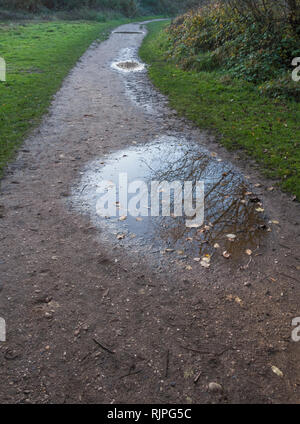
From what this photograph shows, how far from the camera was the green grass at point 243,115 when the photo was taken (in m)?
6.91

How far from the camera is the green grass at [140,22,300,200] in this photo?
6.91 meters

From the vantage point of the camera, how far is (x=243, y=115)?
9.27 metres

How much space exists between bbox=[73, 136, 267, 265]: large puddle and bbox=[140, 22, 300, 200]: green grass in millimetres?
866

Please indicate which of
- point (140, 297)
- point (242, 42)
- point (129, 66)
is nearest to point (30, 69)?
point (129, 66)

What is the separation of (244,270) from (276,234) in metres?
1.00

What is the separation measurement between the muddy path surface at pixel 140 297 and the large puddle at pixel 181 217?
0.10 feet

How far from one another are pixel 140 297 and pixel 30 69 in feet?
42.7

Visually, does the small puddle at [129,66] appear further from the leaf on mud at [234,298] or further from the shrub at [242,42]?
the leaf on mud at [234,298]

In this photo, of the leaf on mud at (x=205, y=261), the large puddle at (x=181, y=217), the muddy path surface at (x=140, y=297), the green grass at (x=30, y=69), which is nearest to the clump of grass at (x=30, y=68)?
the green grass at (x=30, y=69)

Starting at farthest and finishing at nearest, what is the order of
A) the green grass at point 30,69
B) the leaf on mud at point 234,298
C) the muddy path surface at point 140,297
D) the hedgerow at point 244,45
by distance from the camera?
the hedgerow at point 244,45
the green grass at point 30,69
the leaf on mud at point 234,298
the muddy path surface at point 140,297

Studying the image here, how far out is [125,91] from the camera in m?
12.2

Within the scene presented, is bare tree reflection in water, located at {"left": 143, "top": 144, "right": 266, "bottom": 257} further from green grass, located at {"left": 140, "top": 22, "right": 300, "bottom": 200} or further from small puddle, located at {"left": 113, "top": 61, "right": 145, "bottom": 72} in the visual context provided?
small puddle, located at {"left": 113, "top": 61, "right": 145, "bottom": 72}

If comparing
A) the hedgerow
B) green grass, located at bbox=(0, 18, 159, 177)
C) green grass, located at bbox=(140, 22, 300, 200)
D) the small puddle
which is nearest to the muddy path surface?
green grass, located at bbox=(140, 22, 300, 200)

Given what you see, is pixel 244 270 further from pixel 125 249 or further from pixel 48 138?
pixel 48 138
